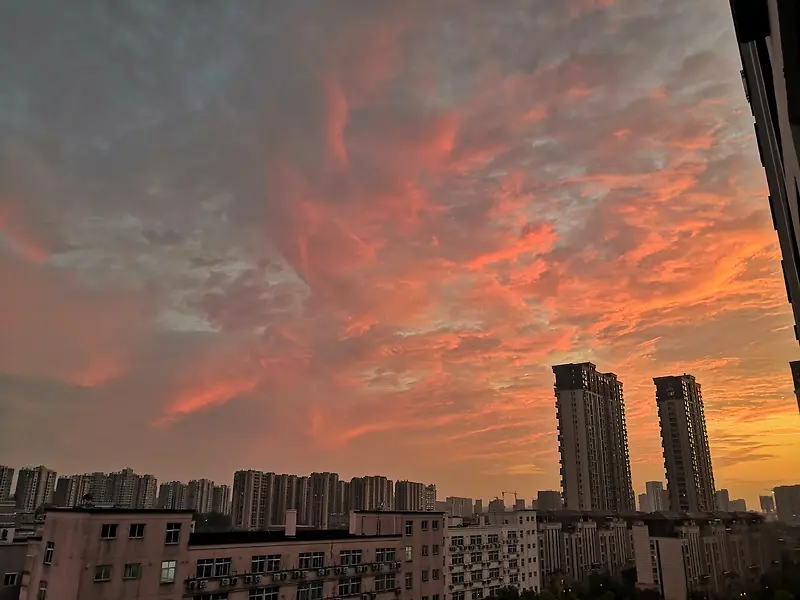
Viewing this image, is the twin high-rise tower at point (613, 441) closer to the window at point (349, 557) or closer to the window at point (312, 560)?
the window at point (349, 557)

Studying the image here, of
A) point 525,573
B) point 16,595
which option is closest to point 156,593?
point 16,595

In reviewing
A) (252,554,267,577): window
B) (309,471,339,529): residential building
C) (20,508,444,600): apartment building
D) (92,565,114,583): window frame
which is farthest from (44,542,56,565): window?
(309,471,339,529): residential building

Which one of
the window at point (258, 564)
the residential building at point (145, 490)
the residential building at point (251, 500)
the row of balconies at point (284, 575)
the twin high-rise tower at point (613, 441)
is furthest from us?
the residential building at point (145, 490)

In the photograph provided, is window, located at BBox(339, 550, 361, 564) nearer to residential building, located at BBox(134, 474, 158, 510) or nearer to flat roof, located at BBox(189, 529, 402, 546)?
flat roof, located at BBox(189, 529, 402, 546)

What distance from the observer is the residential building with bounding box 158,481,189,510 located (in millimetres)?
86500

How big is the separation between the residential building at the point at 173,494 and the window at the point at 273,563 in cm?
6955

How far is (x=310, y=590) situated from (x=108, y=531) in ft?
35.5

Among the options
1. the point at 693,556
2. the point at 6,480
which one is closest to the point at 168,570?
the point at 693,556

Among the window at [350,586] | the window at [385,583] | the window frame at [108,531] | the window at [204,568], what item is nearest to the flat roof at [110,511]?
the window frame at [108,531]

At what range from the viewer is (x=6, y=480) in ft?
226

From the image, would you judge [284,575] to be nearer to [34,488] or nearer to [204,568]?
[204,568]

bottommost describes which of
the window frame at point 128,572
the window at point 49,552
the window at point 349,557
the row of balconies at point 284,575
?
the row of balconies at point 284,575

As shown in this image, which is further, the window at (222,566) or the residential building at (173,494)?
the residential building at (173,494)

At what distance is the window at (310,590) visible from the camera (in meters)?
26.7
